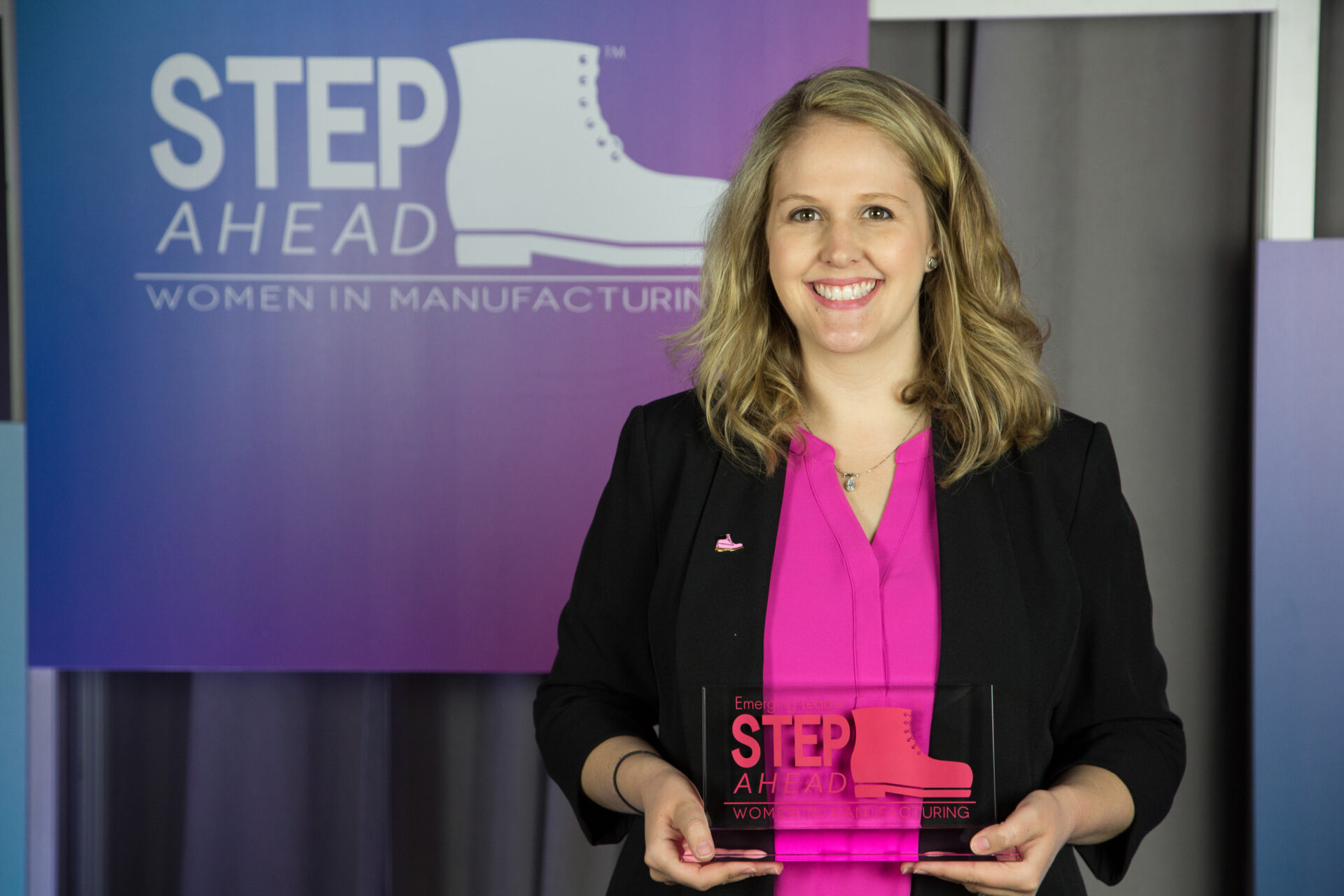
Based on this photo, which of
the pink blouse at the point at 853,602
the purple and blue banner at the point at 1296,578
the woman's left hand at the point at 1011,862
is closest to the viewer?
the woman's left hand at the point at 1011,862

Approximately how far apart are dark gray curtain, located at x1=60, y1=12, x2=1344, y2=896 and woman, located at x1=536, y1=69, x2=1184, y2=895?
113 centimetres

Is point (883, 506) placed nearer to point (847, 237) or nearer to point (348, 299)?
point (847, 237)

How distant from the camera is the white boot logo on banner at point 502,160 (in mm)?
2590

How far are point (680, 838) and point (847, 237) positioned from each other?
0.77m

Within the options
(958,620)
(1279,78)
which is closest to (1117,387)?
(1279,78)

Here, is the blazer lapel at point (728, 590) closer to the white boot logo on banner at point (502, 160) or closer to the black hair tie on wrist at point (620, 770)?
the black hair tie on wrist at point (620, 770)

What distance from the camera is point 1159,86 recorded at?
2.60 m

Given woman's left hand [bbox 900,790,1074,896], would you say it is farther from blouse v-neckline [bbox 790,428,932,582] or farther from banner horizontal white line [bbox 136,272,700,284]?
banner horizontal white line [bbox 136,272,700,284]

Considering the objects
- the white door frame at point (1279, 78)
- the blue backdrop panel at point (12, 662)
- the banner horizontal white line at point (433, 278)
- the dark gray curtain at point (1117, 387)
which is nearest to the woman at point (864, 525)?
the banner horizontal white line at point (433, 278)

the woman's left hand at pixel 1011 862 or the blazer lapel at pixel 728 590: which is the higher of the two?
the blazer lapel at pixel 728 590

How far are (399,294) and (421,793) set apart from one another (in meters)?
1.26

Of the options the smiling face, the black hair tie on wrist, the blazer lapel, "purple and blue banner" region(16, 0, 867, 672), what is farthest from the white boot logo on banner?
the black hair tie on wrist

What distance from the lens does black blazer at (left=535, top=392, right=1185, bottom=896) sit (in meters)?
1.37

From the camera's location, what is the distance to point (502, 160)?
2.60 metres
